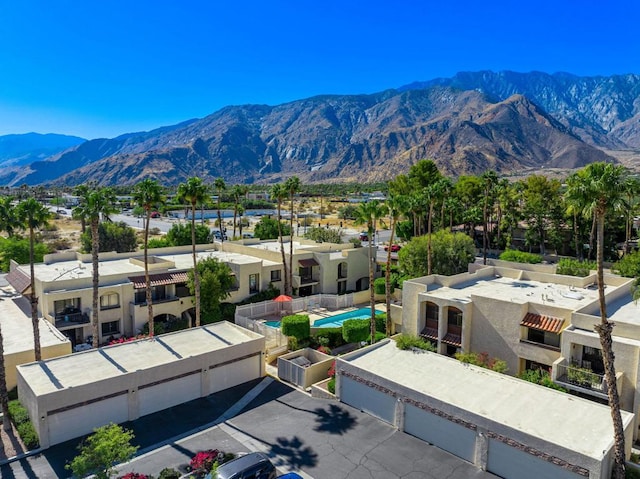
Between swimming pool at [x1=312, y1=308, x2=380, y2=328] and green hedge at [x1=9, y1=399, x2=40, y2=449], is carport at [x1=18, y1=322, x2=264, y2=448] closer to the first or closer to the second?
green hedge at [x1=9, y1=399, x2=40, y2=449]

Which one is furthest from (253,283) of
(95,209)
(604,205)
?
(604,205)

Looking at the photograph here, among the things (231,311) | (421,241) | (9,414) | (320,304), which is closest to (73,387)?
(9,414)

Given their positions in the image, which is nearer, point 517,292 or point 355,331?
point 517,292

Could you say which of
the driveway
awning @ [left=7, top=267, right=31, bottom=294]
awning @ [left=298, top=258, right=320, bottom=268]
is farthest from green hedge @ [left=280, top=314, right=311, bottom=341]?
awning @ [left=7, top=267, right=31, bottom=294]

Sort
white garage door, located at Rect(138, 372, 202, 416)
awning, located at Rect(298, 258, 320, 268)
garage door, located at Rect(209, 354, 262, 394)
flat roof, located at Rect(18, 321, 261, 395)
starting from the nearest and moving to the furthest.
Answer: flat roof, located at Rect(18, 321, 261, 395) → white garage door, located at Rect(138, 372, 202, 416) → garage door, located at Rect(209, 354, 262, 394) → awning, located at Rect(298, 258, 320, 268)

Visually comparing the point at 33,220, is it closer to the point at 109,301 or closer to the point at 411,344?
the point at 109,301

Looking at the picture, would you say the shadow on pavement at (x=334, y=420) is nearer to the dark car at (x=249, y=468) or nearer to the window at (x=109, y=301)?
the dark car at (x=249, y=468)

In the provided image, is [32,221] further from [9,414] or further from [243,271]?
[243,271]
